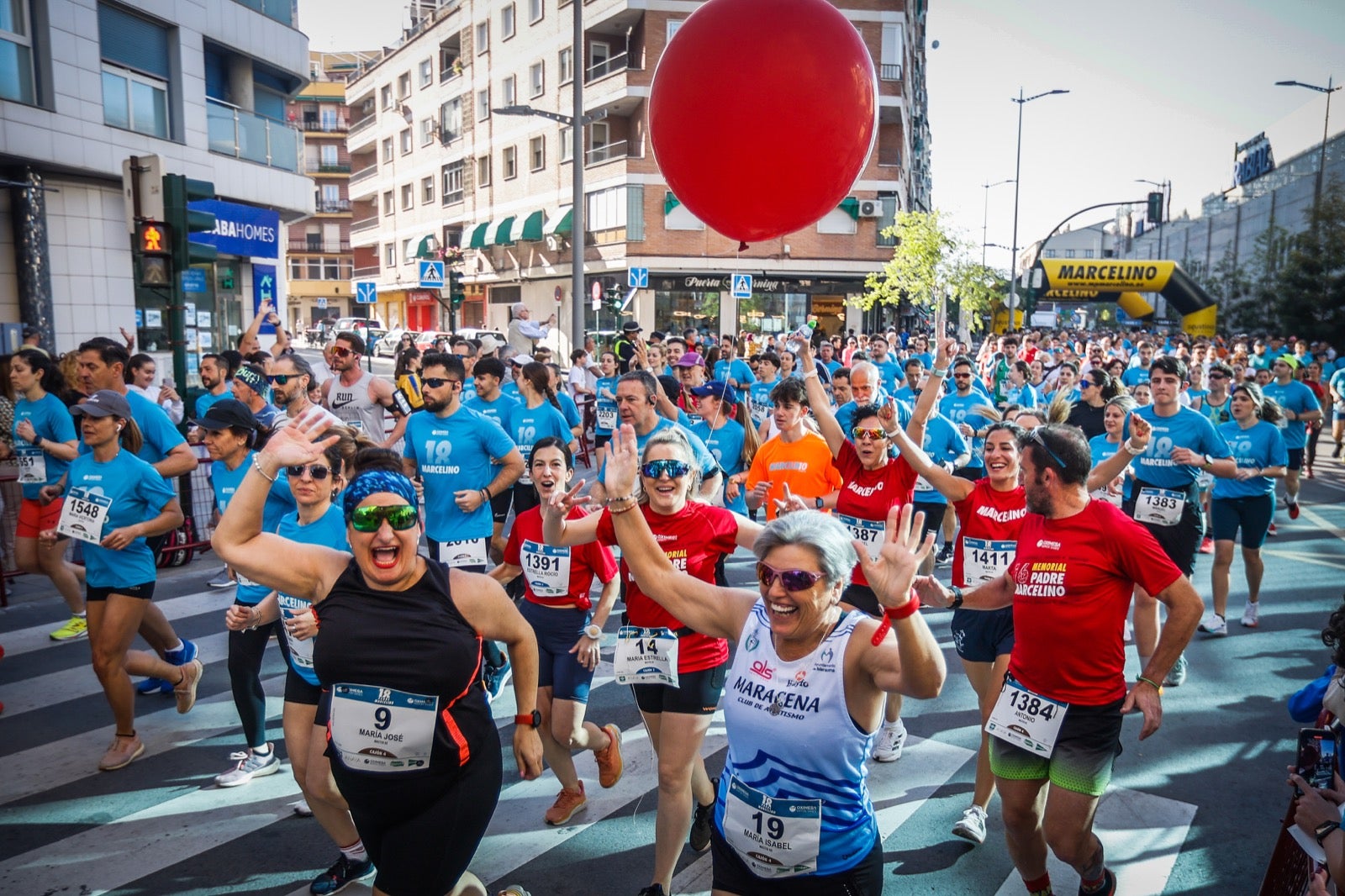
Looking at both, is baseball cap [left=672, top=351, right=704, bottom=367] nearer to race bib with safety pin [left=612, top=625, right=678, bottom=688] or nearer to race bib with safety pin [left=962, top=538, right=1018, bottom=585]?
race bib with safety pin [left=962, top=538, right=1018, bottom=585]

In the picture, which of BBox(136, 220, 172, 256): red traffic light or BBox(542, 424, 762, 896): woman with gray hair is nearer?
BBox(542, 424, 762, 896): woman with gray hair

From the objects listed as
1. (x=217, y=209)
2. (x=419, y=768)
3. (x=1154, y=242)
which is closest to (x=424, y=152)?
(x=217, y=209)

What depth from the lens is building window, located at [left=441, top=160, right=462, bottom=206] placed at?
1886 inches

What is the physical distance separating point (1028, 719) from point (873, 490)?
2214 millimetres

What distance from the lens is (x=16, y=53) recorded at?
14258 millimetres

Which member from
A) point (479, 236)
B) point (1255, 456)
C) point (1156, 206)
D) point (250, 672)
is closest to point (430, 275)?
point (1255, 456)

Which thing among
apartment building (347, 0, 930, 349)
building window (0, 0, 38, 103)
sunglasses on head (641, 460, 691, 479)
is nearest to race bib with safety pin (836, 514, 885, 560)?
sunglasses on head (641, 460, 691, 479)

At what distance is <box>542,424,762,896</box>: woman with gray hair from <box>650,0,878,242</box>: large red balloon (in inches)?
49.5

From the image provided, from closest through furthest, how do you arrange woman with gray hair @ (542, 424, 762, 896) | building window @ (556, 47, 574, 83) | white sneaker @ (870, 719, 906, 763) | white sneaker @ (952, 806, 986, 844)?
1. woman with gray hair @ (542, 424, 762, 896)
2. white sneaker @ (952, 806, 986, 844)
3. white sneaker @ (870, 719, 906, 763)
4. building window @ (556, 47, 574, 83)

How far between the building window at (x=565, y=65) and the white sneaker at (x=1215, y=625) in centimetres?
3566

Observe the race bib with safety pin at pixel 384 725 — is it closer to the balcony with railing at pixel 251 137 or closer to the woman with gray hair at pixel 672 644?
the woman with gray hair at pixel 672 644

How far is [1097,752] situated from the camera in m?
3.49

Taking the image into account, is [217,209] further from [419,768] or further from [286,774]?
[419,768]

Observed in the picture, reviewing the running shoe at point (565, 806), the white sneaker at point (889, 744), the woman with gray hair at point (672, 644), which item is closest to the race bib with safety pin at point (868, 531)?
the white sneaker at point (889, 744)
